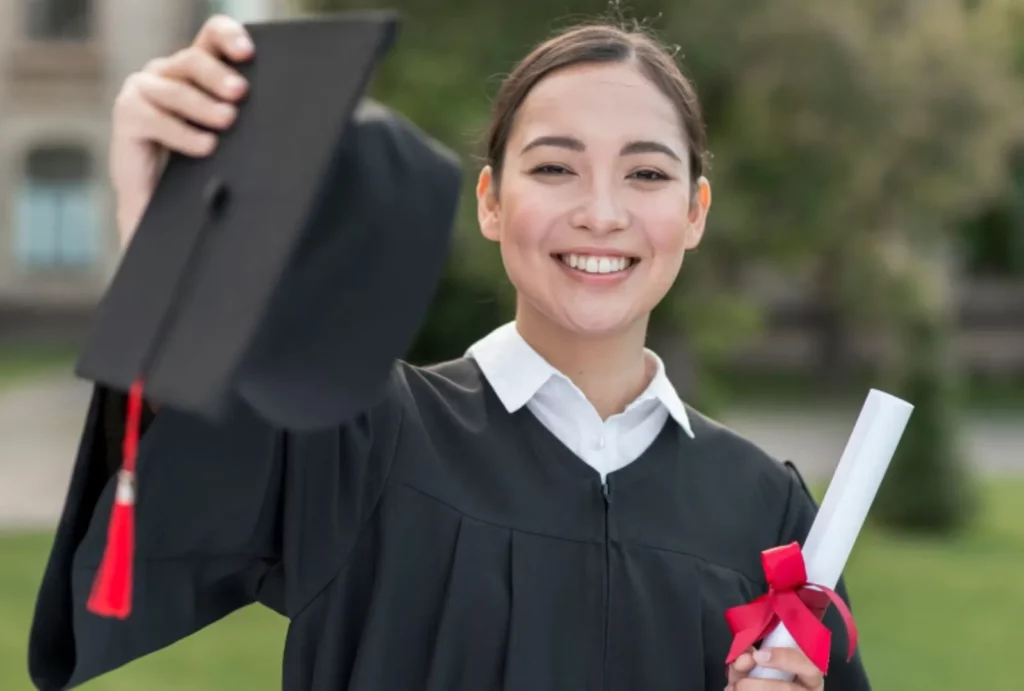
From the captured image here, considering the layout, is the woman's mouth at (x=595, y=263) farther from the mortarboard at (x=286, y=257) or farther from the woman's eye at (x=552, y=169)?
the mortarboard at (x=286, y=257)

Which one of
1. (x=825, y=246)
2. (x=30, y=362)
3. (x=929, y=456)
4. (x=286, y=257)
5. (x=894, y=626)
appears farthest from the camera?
(x=30, y=362)

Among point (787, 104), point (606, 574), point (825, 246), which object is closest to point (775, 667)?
point (606, 574)

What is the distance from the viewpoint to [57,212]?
68.3 ft

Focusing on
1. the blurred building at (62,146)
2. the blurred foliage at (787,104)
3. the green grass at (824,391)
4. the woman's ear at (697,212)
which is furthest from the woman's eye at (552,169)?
the blurred building at (62,146)

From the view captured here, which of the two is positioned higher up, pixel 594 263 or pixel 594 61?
pixel 594 61

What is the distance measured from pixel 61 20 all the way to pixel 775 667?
2110 centimetres

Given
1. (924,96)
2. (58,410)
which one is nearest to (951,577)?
(924,96)

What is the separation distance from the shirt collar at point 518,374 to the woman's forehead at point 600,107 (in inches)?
10.9

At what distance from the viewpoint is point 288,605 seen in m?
1.63

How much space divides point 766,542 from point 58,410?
13188 millimetres

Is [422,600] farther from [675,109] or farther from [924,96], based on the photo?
[924,96]

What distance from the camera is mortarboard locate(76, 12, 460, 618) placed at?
4.01 feet

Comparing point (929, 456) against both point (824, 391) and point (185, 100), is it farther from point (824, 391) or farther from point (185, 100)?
point (824, 391)

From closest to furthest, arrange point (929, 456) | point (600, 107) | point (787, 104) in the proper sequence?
1. point (600, 107)
2. point (787, 104)
3. point (929, 456)
